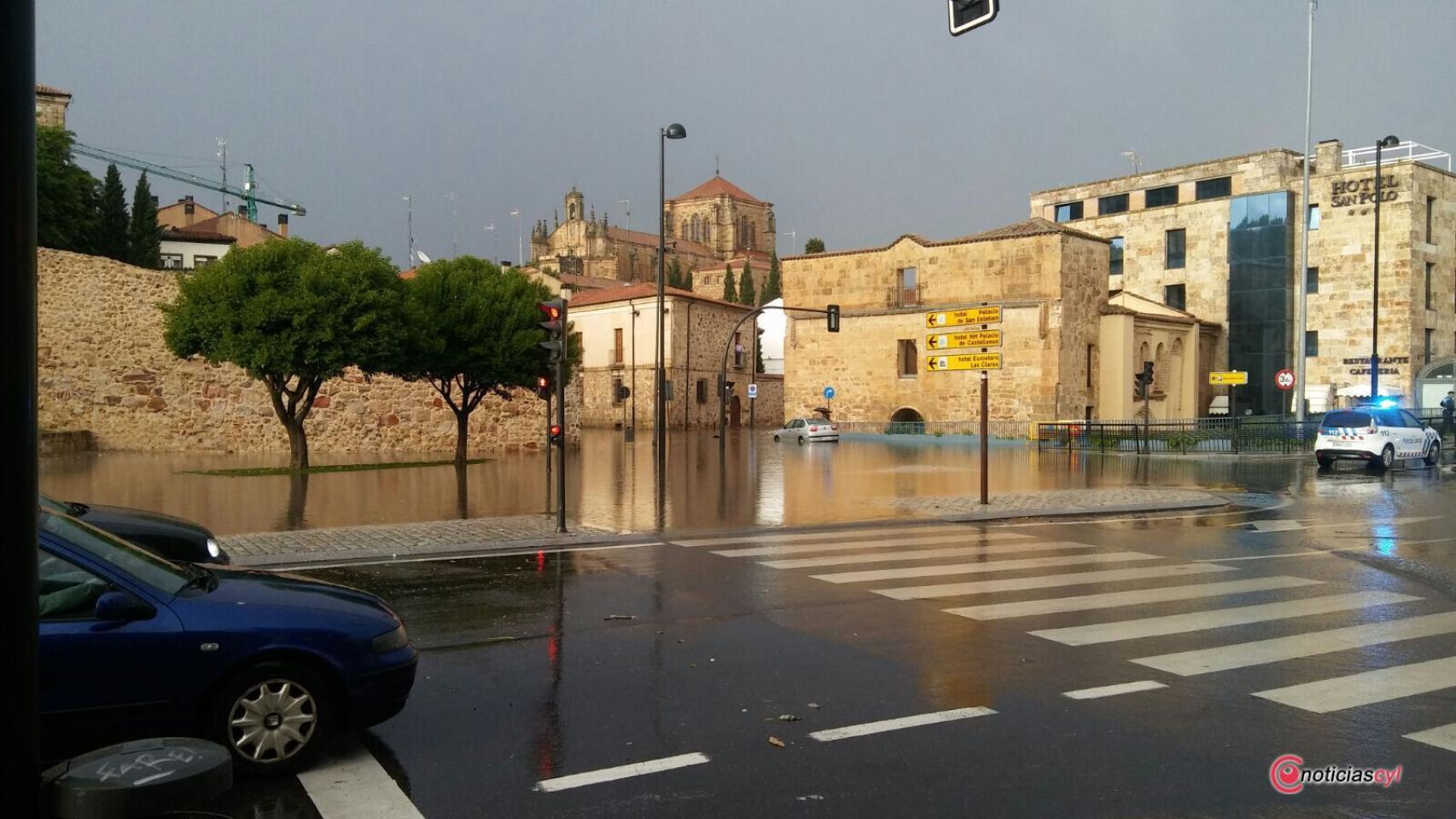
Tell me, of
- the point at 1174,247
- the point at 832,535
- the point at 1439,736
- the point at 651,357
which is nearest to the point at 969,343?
the point at 832,535

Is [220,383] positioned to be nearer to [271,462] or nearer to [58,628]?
[271,462]

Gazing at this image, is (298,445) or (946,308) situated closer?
(298,445)

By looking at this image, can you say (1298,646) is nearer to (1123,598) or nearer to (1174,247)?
(1123,598)

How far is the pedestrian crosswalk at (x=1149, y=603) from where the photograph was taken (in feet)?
22.1

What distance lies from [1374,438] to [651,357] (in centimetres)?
4367

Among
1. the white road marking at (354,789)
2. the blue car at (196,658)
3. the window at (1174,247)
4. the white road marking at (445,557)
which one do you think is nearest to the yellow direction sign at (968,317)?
the white road marking at (445,557)

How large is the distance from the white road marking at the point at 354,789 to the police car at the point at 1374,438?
2949 cm

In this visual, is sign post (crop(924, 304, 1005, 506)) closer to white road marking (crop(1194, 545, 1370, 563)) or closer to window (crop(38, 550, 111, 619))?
white road marking (crop(1194, 545, 1370, 563))

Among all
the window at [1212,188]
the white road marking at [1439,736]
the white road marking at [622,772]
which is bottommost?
the white road marking at [622,772]

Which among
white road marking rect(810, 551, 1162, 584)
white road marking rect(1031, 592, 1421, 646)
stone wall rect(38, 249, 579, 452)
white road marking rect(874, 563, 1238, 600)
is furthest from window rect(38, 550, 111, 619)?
stone wall rect(38, 249, 579, 452)

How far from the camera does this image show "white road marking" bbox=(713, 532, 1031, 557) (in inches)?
508

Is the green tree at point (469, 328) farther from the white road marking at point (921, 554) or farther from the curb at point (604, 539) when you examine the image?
the white road marking at point (921, 554)

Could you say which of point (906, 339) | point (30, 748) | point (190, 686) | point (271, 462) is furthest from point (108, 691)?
point (906, 339)

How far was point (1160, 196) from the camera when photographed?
2403 inches
